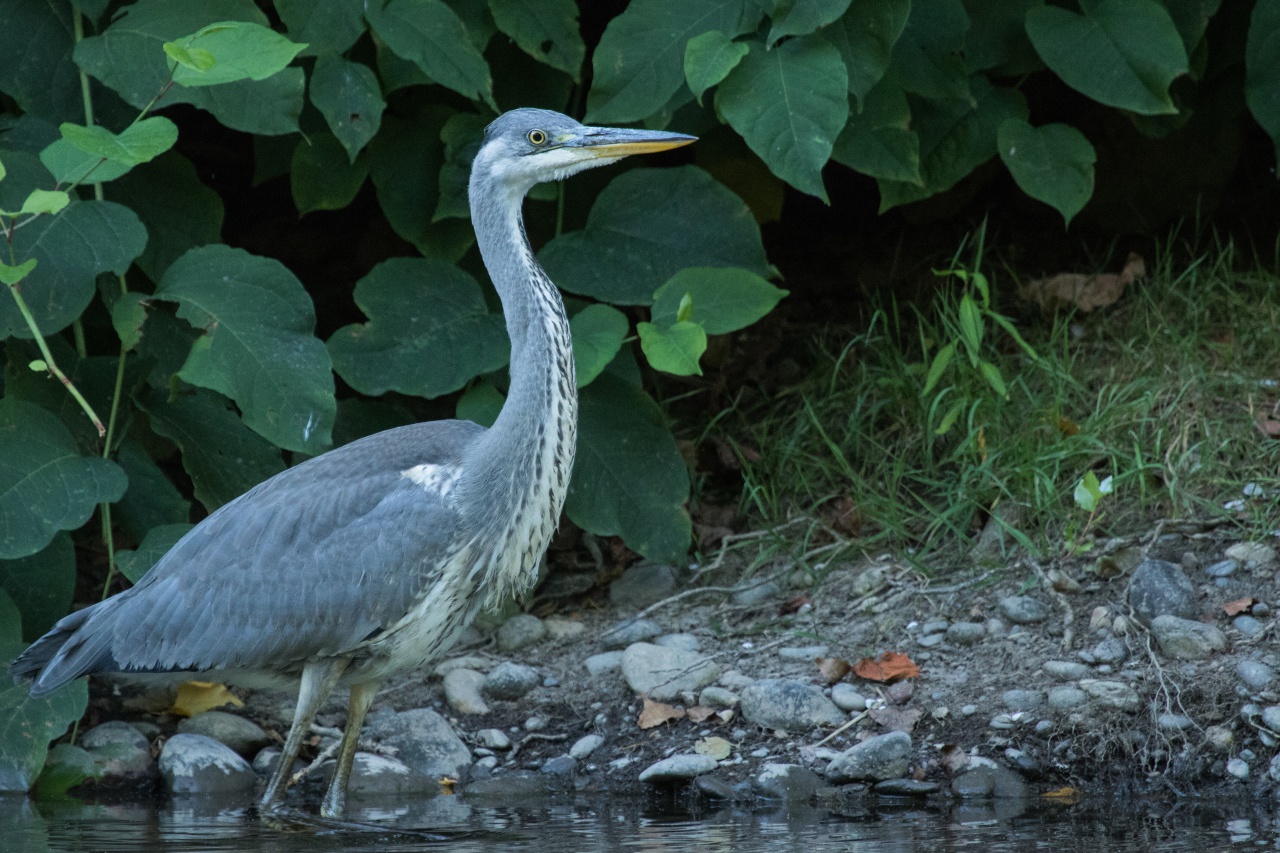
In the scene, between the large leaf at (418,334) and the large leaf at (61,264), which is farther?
the large leaf at (418,334)

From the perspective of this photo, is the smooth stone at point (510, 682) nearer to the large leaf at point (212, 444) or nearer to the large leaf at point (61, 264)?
the large leaf at point (212, 444)

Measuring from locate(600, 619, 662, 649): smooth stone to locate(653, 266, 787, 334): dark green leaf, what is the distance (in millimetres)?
1183

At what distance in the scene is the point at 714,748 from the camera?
14.9ft

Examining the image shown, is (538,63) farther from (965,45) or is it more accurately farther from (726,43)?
(965,45)

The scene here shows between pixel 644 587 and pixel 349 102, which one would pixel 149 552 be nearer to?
pixel 349 102

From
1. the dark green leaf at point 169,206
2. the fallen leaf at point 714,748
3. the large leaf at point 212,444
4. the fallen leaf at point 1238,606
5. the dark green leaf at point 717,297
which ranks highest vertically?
the dark green leaf at point 169,206

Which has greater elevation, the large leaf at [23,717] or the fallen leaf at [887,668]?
the large leaf at [23,717]

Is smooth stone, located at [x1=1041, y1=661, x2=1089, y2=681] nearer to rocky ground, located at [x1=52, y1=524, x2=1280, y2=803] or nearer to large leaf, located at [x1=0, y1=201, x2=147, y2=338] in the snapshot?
rocky ground, located at [x1=52, y1=524, x2=1280, y2=803]

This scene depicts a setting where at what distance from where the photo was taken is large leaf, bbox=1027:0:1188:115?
5031mm

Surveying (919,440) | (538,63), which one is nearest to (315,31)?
(538,63)

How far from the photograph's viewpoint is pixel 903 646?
194 inches

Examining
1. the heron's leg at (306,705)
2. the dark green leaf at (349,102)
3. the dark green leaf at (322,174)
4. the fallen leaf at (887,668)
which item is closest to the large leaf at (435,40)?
the dark green leaf at (349,102)

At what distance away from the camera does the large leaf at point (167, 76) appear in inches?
179

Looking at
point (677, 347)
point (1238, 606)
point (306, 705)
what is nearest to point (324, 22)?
point (677, 347)
